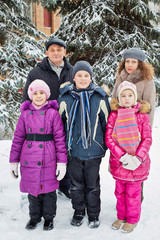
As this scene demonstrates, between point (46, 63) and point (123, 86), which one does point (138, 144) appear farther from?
point (46, 63)

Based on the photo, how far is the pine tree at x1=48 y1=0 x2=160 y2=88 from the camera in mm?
7839

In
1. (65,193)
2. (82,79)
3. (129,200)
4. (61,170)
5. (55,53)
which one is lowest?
(65,193)

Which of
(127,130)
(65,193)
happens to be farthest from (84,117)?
(65,193)

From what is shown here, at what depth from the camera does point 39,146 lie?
242cm

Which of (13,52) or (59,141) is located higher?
(13,52)

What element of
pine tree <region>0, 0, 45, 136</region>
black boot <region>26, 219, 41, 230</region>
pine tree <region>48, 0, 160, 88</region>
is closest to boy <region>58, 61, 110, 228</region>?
black boot <region>26, 219, 41, 230</region>

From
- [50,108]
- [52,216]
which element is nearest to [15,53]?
[50,108]

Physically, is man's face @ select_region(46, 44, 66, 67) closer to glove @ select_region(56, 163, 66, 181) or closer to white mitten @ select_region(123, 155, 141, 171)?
glove @ select_region(56, 163, 66, 181)

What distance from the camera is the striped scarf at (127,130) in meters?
2.36

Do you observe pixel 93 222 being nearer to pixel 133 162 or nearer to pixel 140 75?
pixel 133 162

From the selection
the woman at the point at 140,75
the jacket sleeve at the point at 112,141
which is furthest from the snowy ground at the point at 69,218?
the woman at the point at 140,75

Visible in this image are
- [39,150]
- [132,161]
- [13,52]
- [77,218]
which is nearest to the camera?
[132,161]

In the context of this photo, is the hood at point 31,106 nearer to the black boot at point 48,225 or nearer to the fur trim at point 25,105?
the fur trim at point 25,105

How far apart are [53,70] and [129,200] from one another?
202 cm
